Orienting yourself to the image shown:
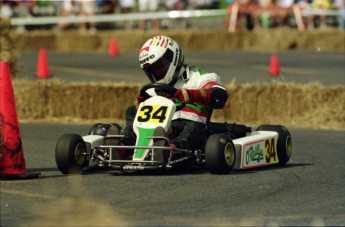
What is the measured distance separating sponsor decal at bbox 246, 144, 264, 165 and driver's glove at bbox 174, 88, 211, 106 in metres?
0.60

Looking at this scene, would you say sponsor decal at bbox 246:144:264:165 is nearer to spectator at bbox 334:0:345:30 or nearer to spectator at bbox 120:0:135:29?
spectator at bbox 334:0:345:30

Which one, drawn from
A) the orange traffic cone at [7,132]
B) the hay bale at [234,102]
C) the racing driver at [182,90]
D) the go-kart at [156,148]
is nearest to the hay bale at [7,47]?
the hay bale at [234,102]

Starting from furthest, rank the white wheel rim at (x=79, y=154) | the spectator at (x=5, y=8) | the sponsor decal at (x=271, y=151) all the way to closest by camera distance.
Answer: the spectator at (x=5, y=8), the sponsor decal at (x=271, y=151), the white wheel rim at (x=79, y=154)

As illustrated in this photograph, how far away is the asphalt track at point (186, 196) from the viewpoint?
686 cm

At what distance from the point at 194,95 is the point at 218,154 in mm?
702

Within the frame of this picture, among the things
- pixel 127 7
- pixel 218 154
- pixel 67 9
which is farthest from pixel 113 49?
pixel 218 154

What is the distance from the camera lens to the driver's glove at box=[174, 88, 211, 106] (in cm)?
943

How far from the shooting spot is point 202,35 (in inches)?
1103

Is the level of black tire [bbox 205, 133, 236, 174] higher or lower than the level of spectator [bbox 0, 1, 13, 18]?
higher

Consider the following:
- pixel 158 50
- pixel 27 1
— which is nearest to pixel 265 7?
pixel 27 1

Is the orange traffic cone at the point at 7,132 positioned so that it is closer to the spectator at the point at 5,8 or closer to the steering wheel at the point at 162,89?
the steering wheel at the point at 162,89

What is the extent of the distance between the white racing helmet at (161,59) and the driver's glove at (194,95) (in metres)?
0.38

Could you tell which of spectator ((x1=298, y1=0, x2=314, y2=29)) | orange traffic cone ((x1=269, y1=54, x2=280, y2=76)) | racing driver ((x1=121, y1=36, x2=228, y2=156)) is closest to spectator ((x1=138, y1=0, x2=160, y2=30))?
spectator ((x1=298, y1=0, x2=314, y2=29))

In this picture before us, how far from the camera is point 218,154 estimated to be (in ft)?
29.6
